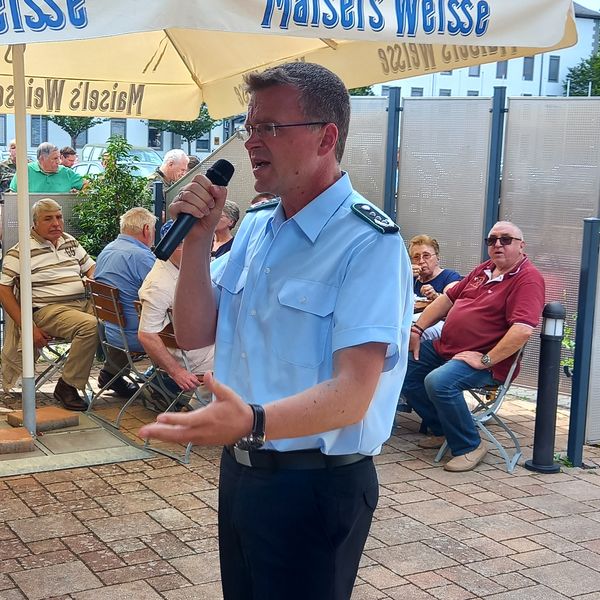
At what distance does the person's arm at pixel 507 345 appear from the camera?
575 cm

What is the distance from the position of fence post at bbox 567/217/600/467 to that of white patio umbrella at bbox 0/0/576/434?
3.97 feet

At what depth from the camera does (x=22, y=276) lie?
5.91 metres

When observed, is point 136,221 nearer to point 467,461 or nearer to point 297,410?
point 467,461

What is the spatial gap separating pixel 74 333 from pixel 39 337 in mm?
264

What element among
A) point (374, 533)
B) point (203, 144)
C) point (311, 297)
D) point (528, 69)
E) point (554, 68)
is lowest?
point (374, 533)

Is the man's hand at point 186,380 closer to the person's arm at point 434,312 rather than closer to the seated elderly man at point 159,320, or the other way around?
the seated elderly man at point 159,320

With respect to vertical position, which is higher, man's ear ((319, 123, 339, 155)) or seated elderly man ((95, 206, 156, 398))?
man's ear ((319, 123, 339, 155))

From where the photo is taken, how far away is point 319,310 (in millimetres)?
2158

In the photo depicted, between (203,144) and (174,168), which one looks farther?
(203,144)

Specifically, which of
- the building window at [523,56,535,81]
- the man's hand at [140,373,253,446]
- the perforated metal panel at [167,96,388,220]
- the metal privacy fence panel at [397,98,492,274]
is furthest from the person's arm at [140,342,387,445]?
the building window at [523,56,535,81]

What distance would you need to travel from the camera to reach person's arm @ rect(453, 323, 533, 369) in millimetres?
5746

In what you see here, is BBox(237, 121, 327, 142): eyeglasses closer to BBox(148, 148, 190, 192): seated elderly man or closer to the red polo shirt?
the red polo shirt

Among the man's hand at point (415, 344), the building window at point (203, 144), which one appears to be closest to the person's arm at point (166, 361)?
the man's hand at point (415, 344)

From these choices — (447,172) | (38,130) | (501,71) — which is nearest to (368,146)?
(447,172)
